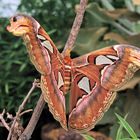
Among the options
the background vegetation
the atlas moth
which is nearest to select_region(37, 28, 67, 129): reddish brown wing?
the atlas moth

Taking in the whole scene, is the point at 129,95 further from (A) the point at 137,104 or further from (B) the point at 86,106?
(B) the point at 86,106

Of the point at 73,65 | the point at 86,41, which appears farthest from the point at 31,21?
the point at 86,41

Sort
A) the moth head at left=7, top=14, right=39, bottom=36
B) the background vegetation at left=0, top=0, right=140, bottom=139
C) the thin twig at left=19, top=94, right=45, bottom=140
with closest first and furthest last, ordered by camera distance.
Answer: the moth head at left=7, top=14, right=39, bottom=36
the thin twig at left=19, top=94, right=45, bottom=140
the background vegetation at left=0, top=0, right=140, bottom=139

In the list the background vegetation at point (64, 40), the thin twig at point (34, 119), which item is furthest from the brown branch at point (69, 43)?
the background vegetation at point (64, 40)

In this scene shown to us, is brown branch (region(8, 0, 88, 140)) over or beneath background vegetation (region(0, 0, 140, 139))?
over

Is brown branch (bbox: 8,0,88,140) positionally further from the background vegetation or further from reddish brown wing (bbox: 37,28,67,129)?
the background vegetation
